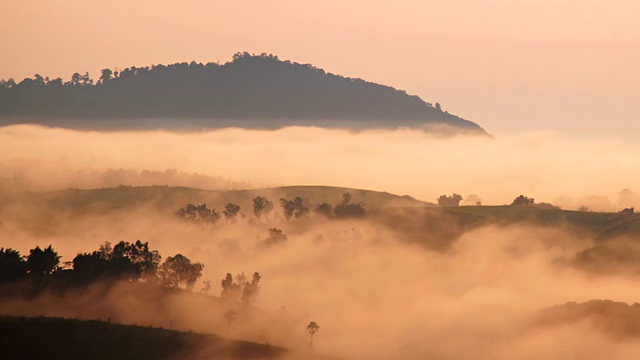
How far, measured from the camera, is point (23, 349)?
7672 inches

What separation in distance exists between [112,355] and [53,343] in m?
10.2

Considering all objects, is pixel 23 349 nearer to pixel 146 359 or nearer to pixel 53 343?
pixel 53 343

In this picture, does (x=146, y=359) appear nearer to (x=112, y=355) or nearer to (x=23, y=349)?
(x=112, y=355)

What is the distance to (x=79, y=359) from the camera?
19588cm

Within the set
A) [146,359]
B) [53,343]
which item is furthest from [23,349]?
[146,359]

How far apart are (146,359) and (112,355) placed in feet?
20.2

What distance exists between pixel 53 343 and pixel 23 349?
6.31 meters

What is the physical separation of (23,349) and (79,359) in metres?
9.32

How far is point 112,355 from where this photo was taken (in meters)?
200

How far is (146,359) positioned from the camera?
198500mm

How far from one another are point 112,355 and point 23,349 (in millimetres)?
14853

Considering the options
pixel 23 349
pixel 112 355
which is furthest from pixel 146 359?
pixel 23 349
